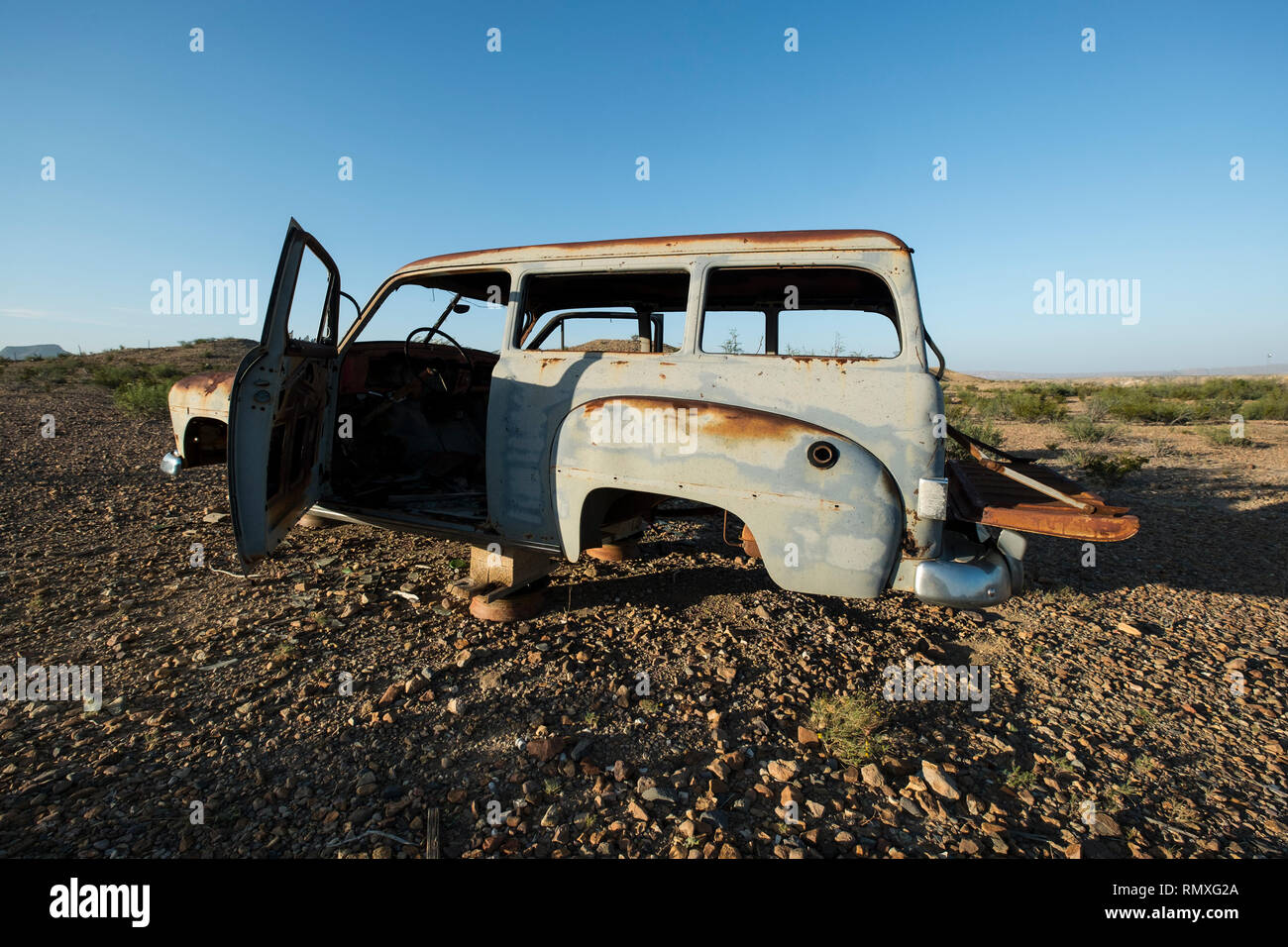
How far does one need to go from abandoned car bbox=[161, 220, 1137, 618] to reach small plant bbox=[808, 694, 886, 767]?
19.6 inches

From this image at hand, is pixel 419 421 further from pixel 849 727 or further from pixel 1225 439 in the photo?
pixel 1225 439

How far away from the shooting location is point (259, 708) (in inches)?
101

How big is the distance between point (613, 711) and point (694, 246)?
2.19m

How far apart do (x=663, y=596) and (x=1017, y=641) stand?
2.09 meters

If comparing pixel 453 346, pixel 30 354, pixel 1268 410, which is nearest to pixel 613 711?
pixel 453 346

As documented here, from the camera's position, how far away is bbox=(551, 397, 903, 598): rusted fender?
2.59 m

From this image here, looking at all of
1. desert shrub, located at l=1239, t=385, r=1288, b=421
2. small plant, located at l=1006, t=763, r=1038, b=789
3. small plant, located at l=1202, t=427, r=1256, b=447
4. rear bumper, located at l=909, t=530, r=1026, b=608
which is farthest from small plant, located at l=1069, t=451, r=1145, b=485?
desert shrub, located at l=1239, t=385, r=1288, b=421

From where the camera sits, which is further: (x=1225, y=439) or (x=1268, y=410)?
(x=1268, y=410)

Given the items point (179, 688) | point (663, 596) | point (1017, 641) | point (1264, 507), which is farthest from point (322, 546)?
point (1264, 507)

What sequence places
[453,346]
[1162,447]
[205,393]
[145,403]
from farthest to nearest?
[145,403]
[1162,447]
[453,346]
[205,393]

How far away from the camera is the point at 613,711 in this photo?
268cm

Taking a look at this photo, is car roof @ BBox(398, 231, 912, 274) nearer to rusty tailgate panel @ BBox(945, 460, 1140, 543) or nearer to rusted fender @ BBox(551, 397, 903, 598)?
rusted fender @ BBox(551, 397, 903, 598)

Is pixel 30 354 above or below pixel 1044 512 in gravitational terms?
above
